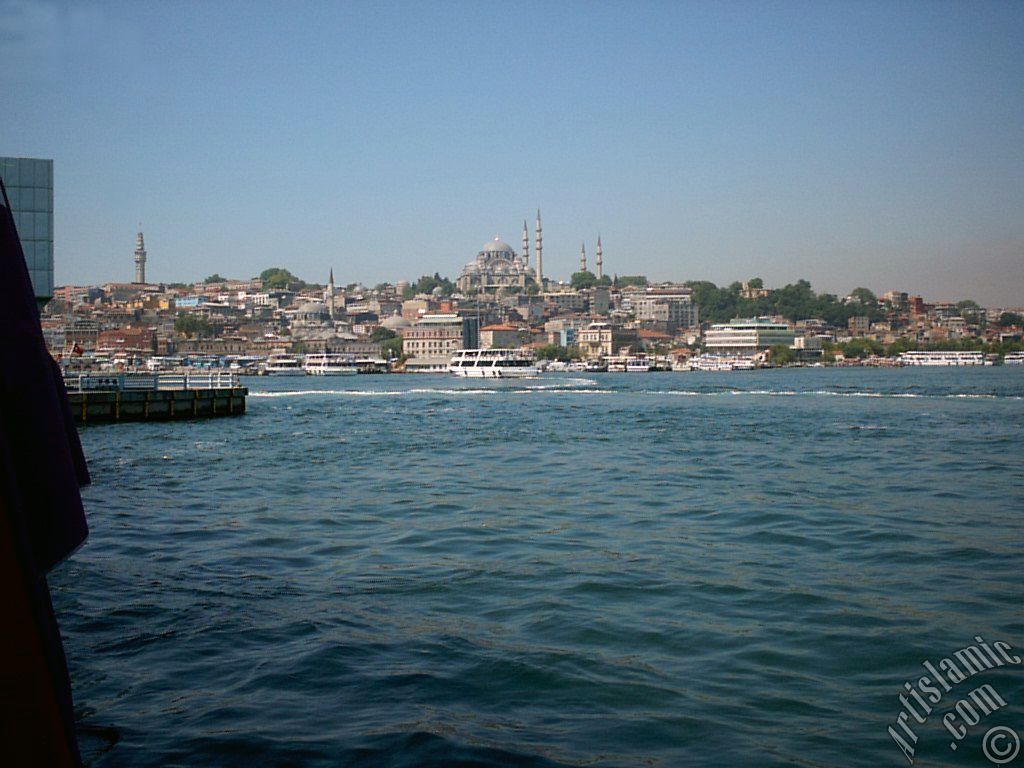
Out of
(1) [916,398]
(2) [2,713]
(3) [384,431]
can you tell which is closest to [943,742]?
(2) [2,713]

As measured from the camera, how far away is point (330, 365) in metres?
103

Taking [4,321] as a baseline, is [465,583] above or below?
below

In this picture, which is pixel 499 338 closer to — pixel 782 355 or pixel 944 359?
pixel 782 355

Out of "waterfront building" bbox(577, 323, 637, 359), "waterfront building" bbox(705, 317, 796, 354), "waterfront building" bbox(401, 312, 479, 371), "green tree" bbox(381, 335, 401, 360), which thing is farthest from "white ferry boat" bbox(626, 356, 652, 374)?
"green tree" bbox(381, 335, 401, 360)

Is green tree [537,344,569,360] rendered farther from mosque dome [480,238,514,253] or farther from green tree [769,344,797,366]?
mosque dome [480,238,514,253]

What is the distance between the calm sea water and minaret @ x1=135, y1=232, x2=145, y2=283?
173658 millimetres

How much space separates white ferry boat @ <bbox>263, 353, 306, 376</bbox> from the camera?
97500mm

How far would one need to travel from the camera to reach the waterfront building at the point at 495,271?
18862 centimetres

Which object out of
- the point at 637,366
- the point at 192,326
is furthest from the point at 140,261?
the point at 637,366

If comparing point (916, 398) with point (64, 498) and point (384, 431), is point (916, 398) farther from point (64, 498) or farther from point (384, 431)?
point (64, 498)

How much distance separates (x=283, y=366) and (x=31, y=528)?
101737 millimetres

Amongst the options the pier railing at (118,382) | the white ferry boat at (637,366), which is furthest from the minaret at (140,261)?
Result: the pier railing at (118,382)

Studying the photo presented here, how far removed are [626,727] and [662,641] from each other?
4.36ft

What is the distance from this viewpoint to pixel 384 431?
24.1 metres
